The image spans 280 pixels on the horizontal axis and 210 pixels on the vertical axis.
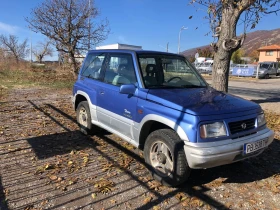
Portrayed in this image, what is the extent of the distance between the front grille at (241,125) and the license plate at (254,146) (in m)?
0.21

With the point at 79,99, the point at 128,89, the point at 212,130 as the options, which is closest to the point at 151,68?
the point at 128,89

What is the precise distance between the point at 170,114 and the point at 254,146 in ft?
3.91

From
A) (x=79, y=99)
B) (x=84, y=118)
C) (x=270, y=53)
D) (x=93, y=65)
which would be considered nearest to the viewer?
(x=93, y=65)

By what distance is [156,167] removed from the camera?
3.74m

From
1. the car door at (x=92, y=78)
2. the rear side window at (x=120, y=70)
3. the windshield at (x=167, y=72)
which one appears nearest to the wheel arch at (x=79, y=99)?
the car door at (x=92, y=78)

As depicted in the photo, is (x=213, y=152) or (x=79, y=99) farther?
(x=79, y=99)

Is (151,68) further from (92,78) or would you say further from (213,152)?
(213,152)

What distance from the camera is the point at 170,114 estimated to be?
3354mm

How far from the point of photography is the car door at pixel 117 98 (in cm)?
412

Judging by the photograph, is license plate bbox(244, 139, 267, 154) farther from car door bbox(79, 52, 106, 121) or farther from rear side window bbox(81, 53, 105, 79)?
rear side window bbox(81, 53, 105, 79)

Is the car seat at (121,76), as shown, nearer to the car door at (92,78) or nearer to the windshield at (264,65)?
the car door at (92,78)

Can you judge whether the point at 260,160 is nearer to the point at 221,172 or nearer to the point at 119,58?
the point at 221,172

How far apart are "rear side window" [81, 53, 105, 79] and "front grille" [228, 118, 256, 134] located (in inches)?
113

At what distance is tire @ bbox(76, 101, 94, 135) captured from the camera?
217 inches
